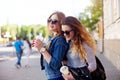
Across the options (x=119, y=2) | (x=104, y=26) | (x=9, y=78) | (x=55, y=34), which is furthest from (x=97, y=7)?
(x=55, y=34)

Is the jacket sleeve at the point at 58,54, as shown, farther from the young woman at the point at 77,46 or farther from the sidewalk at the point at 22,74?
the sidewalk at the point at 22,74

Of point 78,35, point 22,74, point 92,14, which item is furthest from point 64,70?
point 92,14

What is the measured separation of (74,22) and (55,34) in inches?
12.7

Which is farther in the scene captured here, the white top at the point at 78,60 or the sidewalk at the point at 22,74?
the sidewalk at the point at 22,74

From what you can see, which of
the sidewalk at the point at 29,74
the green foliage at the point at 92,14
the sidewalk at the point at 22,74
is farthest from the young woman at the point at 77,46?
the green foliage at the point at 92,14

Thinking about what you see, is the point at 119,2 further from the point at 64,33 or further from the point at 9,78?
the point at 64,33

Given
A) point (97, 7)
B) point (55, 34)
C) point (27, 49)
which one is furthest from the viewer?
point (97, 7)

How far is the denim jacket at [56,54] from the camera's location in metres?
4.30

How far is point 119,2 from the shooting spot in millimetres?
22141

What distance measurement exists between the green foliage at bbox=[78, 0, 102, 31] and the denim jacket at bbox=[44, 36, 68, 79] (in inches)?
1744

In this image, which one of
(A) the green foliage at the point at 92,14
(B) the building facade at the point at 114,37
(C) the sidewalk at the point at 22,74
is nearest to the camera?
(C) the sidewalk at the point at 22,74

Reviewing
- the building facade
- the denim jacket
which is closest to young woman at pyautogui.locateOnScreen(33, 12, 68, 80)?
the denim jacket

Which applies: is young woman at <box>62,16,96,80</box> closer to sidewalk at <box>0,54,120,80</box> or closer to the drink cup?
the drink cup

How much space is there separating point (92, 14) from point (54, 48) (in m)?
51.1
